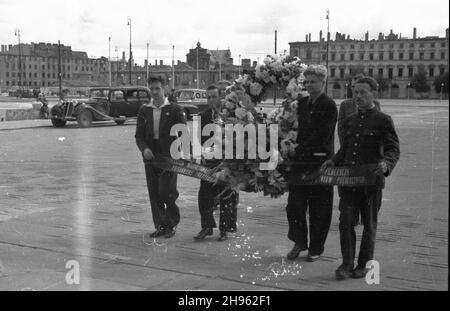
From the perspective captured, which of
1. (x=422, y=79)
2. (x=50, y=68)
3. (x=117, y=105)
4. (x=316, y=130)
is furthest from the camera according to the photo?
(x=50, y=68)

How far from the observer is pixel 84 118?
2578 cm

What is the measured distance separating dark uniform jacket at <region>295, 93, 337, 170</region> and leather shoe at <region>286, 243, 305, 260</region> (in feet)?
2.46

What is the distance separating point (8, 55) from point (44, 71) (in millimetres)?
18501

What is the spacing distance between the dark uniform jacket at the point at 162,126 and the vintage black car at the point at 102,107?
20127 millimetres

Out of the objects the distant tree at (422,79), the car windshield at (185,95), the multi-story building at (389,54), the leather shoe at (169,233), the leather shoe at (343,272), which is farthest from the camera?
the car windshield at (185,95)

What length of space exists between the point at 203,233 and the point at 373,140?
230 centimetres

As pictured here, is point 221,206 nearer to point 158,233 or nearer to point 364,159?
point 158,233

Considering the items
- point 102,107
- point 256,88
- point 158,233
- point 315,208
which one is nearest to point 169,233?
point 158,233

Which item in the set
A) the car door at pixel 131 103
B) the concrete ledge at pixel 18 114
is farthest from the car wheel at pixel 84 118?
the concrete ledge at pixel 18 114

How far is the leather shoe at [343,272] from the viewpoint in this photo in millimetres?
4766

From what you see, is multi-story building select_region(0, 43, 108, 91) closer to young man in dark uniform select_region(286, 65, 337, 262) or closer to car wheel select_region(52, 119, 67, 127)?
car wheel select_region(52, 119, 67, 127)

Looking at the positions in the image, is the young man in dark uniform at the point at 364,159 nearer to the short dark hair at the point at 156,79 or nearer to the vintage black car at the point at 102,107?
the short dark hair at the point at 156,79

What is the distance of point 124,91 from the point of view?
91.7 ft

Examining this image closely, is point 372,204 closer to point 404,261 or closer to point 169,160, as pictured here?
point 404,261
